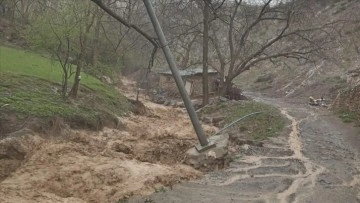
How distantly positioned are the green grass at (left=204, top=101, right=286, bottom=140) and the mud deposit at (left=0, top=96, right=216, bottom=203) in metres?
2.82

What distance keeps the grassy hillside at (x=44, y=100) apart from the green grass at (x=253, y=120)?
5190 mm

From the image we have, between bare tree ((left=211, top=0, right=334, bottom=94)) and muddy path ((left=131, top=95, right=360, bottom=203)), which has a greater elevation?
bare tree ((left=211, top=0, right=334, bottom=94))

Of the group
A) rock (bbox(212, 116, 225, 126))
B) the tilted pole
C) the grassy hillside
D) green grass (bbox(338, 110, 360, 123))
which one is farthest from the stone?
green grass (bbox(338, 110, 360, 123))

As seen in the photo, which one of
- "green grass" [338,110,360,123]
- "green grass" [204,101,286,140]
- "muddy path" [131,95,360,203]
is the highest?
"green grass" [338,110,360,123]

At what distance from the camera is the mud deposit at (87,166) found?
9992mm

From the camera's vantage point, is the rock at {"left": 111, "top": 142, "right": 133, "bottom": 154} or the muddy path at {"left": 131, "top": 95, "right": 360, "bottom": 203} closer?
the muddy path at {"left": 131, "top": 95, "right": 360, "bottom": 203}

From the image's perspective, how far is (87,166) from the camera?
12.0m

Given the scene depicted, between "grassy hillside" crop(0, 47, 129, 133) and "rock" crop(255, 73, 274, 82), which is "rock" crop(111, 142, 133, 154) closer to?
"grassy hillside" crop(0, 47, 129, 133)

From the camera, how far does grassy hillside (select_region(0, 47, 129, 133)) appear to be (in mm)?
13977

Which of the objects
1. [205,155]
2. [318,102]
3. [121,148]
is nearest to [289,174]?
[205,155]

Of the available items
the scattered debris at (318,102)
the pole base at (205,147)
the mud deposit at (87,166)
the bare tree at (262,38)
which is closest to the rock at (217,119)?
the bare tree at (262,38)

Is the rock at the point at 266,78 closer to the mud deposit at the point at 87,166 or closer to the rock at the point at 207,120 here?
the rock at the point at 207,120

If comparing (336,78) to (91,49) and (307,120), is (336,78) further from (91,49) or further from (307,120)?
(91,49)

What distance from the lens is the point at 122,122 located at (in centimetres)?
1862
